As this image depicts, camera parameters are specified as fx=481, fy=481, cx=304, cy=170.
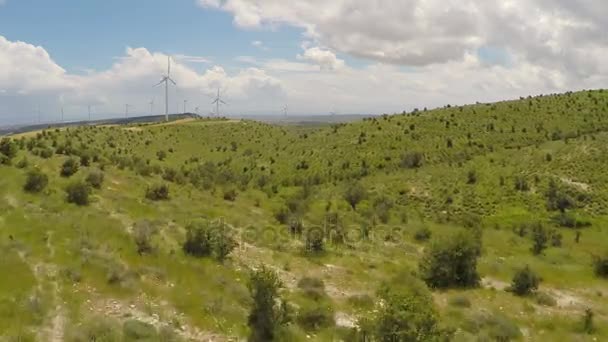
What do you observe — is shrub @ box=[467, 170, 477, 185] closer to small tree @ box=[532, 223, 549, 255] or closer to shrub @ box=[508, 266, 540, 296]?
small tree @ box=[532, 223, 549, 255]

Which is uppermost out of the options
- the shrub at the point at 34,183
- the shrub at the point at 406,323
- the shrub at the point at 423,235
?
the shrub at the point at 34,183

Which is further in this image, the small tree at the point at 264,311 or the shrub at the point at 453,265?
the shrub at the point at 453,265

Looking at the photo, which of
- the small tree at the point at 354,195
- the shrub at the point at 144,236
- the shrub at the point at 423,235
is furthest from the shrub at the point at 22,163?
the shrub at the point at 423,235

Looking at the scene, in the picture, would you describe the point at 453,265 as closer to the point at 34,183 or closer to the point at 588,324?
the point at 588,324

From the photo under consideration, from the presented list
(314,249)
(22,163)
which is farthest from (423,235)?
(22,163)

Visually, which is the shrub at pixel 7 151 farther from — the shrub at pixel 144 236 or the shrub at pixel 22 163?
the shrub at pixel 144 236

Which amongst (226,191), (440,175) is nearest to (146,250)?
(226,191)

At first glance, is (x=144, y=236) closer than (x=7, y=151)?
Yes
